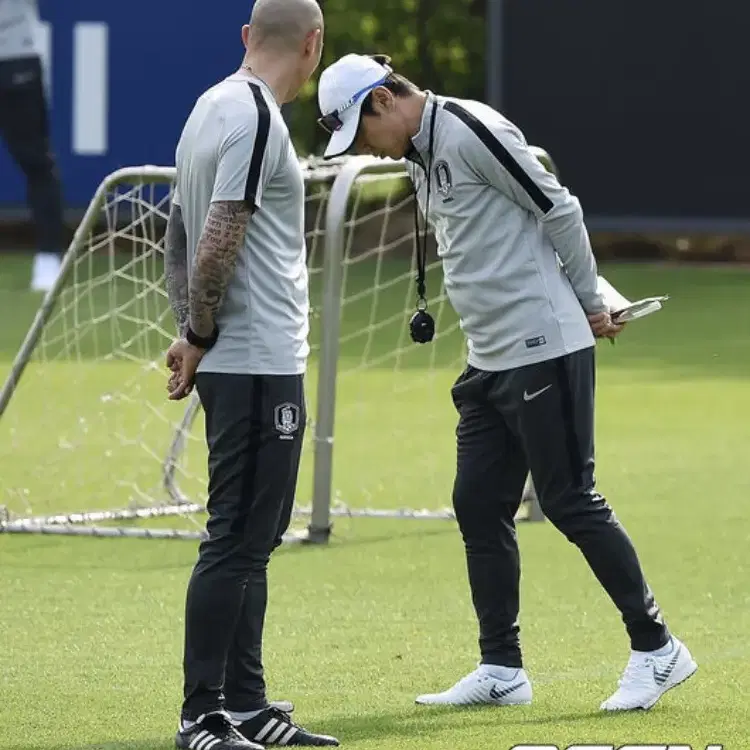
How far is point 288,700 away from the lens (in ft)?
20.0

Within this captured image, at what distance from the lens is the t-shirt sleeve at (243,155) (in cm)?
516

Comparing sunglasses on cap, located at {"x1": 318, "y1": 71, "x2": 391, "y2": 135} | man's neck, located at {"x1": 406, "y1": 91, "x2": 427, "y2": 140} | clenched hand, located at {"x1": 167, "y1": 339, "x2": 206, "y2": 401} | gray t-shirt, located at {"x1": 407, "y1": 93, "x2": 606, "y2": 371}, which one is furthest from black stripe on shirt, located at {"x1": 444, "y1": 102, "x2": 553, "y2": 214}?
clenched hand, located at {"x1": 167, "y1": 339, "x2": 206, "y2": 401}

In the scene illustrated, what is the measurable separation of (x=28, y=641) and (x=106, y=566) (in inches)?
59.9

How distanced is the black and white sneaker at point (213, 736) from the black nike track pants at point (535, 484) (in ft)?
3.42

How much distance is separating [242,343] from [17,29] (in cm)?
1257

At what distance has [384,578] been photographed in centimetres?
821

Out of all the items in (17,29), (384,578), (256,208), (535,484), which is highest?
(256,208)

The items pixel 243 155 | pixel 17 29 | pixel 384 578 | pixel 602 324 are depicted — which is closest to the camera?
pixel 243 155

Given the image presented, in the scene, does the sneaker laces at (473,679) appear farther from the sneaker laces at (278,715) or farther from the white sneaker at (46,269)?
the white sneaker at (46,269)

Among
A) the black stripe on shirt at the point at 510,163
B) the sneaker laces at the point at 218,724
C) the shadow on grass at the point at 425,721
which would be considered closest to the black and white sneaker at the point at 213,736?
the sneaker laces at the point at 218,724

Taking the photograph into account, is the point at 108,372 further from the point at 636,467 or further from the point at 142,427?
the point at 636,467

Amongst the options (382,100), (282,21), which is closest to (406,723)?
(382,100)

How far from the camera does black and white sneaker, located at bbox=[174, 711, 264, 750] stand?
522 centimetres

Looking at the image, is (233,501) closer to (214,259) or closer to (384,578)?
(214,259)
